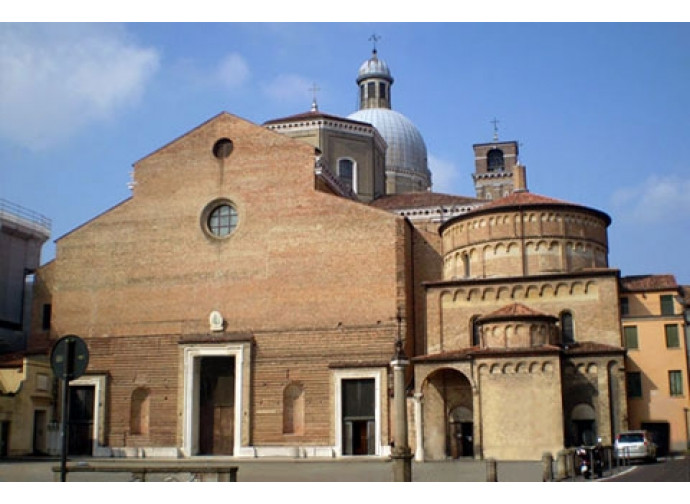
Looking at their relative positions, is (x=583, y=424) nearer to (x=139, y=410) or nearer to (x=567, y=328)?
(x=567, y=328)

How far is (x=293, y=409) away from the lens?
3259 cm

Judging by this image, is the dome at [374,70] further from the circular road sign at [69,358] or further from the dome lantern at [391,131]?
the circular road sign at [69,358]

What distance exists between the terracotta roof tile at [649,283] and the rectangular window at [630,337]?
1.48 m

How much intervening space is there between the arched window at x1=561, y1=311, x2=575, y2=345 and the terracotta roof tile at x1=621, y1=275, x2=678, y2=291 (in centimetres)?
274

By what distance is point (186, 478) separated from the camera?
51.3 feet

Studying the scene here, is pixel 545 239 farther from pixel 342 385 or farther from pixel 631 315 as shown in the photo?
pixel 342 385

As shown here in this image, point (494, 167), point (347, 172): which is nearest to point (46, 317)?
point (347, 172)

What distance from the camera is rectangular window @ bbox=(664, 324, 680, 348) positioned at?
30953 millimetres

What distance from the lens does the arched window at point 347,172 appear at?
150 feet

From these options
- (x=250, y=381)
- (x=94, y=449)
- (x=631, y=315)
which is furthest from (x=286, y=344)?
(x=631, y=315)

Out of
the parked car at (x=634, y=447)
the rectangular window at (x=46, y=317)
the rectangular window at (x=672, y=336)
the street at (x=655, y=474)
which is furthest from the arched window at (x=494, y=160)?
the street at (x=655, y=474)

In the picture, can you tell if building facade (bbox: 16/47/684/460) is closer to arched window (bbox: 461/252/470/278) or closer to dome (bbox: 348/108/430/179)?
arched window (bbox: 461/252/470/278)

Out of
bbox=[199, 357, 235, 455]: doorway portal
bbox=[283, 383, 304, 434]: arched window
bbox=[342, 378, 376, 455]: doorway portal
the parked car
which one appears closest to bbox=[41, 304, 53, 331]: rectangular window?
bbox=[199, 357, 235, 455]: doorway portal

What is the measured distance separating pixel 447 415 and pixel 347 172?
18.9 m
